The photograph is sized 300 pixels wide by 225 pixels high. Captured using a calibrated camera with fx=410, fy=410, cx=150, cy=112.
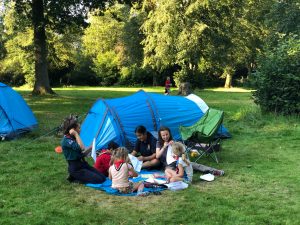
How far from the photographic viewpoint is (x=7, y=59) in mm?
42500

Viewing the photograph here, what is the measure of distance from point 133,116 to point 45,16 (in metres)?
14.8

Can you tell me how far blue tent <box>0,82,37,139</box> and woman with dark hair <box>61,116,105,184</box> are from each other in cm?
412

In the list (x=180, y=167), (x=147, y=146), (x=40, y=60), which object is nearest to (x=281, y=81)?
(x=147, y=146)

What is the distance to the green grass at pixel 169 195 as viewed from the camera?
501cm

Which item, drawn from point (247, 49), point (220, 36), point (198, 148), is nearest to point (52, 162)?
point (198, 148)

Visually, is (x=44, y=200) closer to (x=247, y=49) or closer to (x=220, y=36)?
(x=220, y=36)

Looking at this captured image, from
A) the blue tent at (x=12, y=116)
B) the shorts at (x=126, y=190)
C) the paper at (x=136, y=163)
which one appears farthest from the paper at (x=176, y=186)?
the blue tent at (x=12, y=116)

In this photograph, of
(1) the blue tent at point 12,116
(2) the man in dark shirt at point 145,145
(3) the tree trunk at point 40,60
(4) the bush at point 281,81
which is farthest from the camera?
(3) the tree trunk at point 40,60

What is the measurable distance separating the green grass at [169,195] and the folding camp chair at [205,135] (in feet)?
1.06

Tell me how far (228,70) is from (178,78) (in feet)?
23.0

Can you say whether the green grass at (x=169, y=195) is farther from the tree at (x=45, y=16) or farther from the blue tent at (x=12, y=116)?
the tree at (x=45, y=16)

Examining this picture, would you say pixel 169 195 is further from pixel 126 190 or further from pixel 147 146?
pixel 147 146

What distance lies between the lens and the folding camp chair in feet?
26.4

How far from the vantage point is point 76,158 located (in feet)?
21.7
